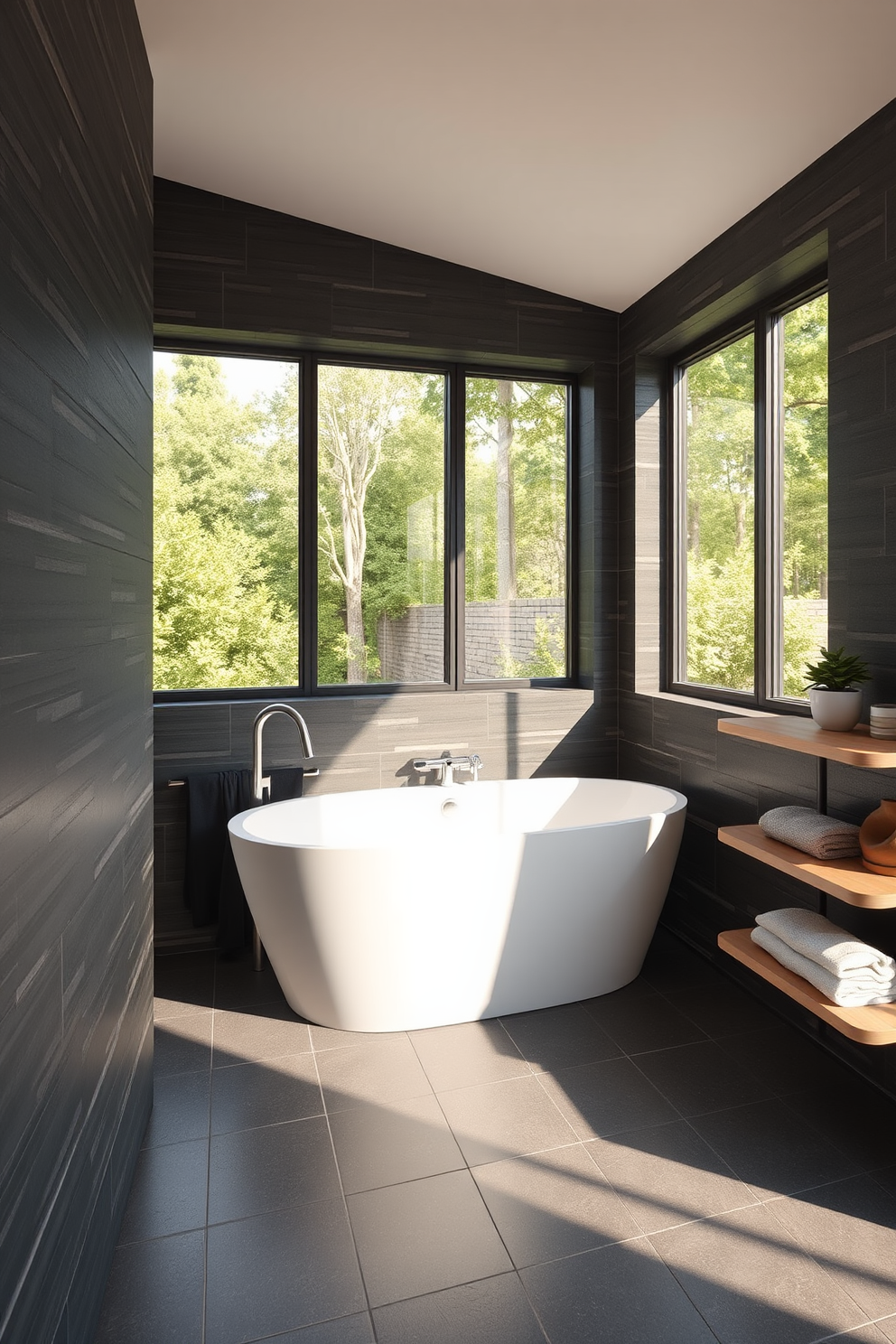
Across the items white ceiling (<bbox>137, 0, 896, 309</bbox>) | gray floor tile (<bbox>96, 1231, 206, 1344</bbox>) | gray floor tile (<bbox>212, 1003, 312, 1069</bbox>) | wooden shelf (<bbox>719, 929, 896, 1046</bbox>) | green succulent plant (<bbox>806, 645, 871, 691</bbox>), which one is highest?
white ceiling (<bbox>137, 0, 896, 309</bbox>)

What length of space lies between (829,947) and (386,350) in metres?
2.99

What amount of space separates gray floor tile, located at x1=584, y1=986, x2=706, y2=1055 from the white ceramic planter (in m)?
1.15

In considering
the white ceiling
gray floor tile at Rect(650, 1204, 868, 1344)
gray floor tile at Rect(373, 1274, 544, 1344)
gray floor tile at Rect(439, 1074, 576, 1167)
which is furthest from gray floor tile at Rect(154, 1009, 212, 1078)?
the white ceiling

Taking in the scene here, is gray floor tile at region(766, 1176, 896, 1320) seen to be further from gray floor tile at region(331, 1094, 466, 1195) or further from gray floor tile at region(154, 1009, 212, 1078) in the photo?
gray floor tile at region(154, 1009, 212, 1078)

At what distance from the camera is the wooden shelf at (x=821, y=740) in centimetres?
217

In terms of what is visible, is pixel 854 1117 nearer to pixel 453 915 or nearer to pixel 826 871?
pixel 826 871

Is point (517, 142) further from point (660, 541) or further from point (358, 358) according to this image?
point (660, 541)

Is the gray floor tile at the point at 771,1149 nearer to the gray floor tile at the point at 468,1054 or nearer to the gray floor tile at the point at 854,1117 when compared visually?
the gray floor tile at the point at 854,1117

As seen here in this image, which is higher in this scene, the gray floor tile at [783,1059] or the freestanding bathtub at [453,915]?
the freestanding bathtub at [453,915]

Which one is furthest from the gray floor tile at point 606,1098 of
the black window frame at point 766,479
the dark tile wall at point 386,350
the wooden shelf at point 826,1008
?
the dark tile wall at point 386,350

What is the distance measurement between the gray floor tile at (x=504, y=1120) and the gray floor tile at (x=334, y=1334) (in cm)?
56

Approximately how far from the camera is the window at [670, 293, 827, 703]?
309cm

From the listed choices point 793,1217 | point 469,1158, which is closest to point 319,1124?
point 469,1158

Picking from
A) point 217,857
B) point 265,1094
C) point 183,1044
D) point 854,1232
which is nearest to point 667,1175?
point 854,1232
